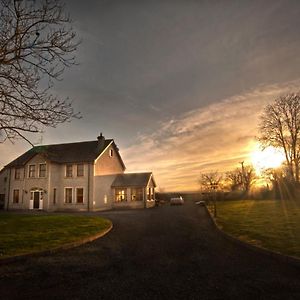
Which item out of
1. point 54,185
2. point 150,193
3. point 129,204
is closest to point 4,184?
point 54,185

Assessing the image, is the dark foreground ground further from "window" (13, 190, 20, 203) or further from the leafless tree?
the leafless tree

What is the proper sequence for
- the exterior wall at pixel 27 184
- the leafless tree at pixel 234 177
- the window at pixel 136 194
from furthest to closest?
1. the leafless tree at pixel 234 177
2. the window at pixel 136 194
3. the exterior wall at pixel 27 184

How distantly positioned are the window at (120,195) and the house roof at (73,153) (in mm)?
6494

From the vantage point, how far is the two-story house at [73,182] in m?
35.2

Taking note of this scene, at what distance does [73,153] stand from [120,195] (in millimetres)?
8915

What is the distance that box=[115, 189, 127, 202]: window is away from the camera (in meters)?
38.9

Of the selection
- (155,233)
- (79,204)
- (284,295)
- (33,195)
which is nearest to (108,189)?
(79,204)

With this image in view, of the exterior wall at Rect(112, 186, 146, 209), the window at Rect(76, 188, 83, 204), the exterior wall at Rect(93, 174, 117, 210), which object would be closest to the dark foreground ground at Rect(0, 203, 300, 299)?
the exterior wall at Rect(93, 174, 117, 210)

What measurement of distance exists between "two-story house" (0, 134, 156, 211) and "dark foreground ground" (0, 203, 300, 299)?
24057mm

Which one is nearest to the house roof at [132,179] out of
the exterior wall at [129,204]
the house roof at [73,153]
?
the exterior wall at [129,204]

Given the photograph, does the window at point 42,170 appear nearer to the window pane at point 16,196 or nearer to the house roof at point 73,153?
the house roof at point 73,153

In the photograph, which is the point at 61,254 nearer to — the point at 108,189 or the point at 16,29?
the point at 16,29

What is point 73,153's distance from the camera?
38375 millimetres

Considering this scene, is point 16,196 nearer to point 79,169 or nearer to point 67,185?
point 67,185
